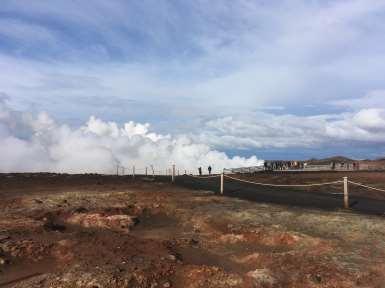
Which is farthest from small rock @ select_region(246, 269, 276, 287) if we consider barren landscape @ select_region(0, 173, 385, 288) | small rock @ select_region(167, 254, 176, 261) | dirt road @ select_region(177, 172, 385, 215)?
dirt road @ select_region(177, 172, 385, 215)

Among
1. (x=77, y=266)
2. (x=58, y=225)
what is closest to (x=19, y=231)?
(x=58, y=225)

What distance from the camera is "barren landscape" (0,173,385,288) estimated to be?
1281 centimetres

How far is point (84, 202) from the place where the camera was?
25.6m

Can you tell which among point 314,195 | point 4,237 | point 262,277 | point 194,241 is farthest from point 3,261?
point 314,195

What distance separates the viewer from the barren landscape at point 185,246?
1281 centimetres

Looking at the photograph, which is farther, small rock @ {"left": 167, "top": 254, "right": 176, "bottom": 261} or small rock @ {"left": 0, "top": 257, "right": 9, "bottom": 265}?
small rock @ {"left": 0, "top": 257, "right": 9, "bottom": 265}

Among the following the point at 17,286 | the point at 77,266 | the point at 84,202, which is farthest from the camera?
the point at 84,202

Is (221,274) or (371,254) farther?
(371,254)

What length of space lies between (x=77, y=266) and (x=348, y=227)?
10.3m

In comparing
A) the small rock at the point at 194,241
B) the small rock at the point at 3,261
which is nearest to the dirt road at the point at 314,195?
the small rock at the point at 194,241

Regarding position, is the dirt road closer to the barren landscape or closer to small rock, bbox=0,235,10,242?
the barren landscape

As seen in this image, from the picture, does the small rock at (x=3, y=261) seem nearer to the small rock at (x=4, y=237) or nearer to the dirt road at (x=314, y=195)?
the small rock at (x=4, y=237)

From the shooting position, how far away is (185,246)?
Answer: 16.8 metres

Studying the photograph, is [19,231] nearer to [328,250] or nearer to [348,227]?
[328,250]
